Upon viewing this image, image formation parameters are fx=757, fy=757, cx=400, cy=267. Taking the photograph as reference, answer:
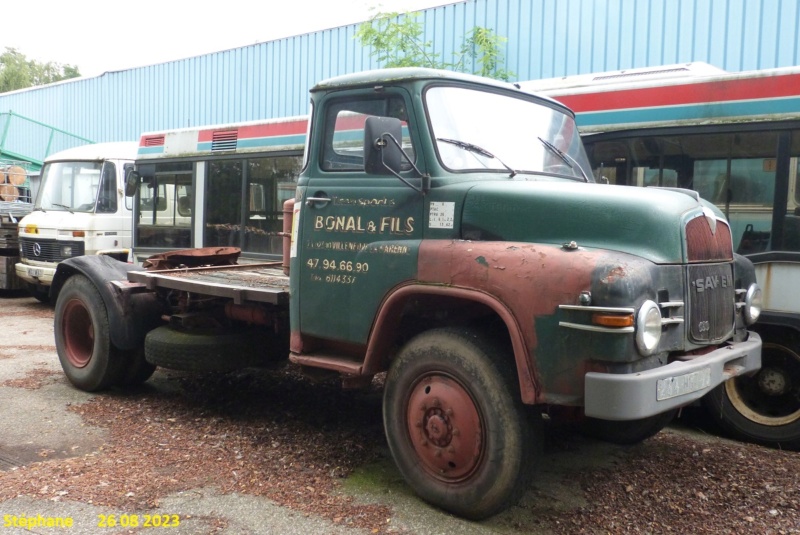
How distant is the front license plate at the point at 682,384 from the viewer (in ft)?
11.5

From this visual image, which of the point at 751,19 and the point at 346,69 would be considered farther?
the point at 346,69

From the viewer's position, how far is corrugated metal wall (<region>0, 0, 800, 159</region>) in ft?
32.4

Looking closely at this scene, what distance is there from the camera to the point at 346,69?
1387 cm

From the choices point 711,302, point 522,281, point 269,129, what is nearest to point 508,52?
point 269,129

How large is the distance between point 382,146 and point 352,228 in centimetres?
63

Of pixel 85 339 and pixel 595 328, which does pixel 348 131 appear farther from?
pixel 85 339

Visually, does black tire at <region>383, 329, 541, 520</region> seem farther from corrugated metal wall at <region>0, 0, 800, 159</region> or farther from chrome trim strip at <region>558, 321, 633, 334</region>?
corrugated metal wall at <region>0, 0, 800, 159</region>

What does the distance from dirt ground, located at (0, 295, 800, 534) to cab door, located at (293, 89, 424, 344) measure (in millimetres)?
937

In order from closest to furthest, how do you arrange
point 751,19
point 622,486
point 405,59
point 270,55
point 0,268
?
point 622,486
point 751,19
point 405,59
point 0,268
point 270,55

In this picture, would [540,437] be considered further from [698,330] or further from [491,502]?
[698,330]

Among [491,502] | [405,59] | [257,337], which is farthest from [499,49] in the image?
[491,502]

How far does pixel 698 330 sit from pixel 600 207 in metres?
0.85

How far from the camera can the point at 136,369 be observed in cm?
661

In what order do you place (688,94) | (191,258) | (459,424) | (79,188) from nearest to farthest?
1. (459,424)
2. (688,94)
3. (191,258)
4. (79,188)
